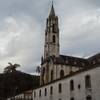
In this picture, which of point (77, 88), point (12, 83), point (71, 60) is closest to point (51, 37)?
point (71, 60)

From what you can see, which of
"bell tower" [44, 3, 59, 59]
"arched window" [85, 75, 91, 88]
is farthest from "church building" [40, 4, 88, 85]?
A: "arched window" [85, 75, 91, 88]

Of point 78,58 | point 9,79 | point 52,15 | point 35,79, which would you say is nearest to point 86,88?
point 9,79

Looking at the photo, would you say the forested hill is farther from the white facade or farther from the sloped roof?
the white facade

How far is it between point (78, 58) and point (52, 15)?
18101 mm

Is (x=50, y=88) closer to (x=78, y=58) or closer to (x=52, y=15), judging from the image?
(x=78, y=58)

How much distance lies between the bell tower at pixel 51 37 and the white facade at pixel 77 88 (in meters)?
37.4

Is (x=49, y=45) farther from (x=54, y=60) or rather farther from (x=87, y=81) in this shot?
(x=87, y=81)

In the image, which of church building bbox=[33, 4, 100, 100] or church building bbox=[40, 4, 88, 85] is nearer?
church building bbox=[33, 4, 100, 100]

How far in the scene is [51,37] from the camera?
88938 millimetres

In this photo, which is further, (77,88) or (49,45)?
(49,45)

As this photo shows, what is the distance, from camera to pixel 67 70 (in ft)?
269

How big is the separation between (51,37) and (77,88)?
51400mm

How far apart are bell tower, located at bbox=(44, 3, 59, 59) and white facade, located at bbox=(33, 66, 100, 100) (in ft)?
123

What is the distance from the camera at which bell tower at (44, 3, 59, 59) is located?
8644cm
